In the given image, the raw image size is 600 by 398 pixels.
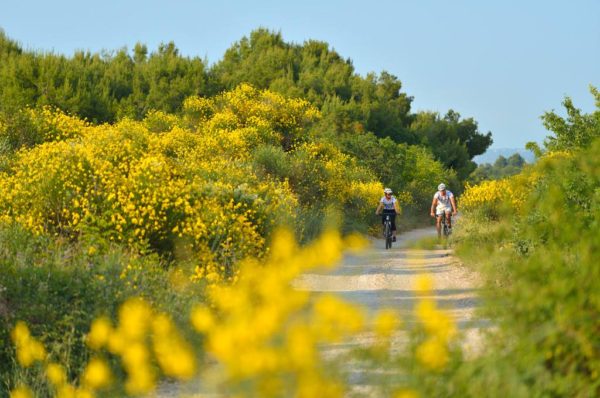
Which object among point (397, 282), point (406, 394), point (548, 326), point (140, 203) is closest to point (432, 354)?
point (406, 394)

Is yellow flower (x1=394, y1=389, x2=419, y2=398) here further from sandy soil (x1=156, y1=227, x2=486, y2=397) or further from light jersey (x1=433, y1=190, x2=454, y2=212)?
light jersey (x1=433, y1=190, x2=454, y2=212)

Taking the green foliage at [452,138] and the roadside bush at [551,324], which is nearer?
the roadside bush at [551,324]

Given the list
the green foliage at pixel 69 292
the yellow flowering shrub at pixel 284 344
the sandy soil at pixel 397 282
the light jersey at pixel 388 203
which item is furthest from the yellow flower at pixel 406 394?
the light jersey at pixel 388 203

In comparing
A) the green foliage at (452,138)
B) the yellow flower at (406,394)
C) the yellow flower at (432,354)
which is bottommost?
the yellow flower at (406,394)

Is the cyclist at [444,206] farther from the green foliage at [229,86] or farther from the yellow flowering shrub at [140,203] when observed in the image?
the green foliage at [229,86]

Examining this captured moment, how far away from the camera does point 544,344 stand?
4.05 m

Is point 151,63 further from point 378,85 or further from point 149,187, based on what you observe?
point 149,187

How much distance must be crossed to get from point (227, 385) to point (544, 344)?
150cm

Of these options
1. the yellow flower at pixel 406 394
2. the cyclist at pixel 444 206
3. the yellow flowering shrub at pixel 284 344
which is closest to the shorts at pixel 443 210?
the cyclist at pixel 444 206

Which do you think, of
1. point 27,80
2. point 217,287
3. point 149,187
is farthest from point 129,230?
point 27,80

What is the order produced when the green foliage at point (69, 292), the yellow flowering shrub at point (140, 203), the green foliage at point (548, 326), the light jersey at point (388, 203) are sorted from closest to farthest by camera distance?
the green foliage at point (548, 326) → the green foliage at point (69, 292) → the yellow flowering shrub at point (140, 203) → the light jersey at point (388, 203)

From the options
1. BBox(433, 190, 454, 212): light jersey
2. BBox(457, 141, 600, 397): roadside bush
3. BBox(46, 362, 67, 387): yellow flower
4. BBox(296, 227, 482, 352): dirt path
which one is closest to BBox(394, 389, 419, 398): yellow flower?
BBox(457, 141, 600, 397): roadside bush

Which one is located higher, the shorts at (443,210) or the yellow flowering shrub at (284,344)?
the shorts at (443,210)


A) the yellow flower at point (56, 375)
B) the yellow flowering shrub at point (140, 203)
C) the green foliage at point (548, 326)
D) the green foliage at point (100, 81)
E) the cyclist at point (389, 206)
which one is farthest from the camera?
the green foliage at point (100, 81)
